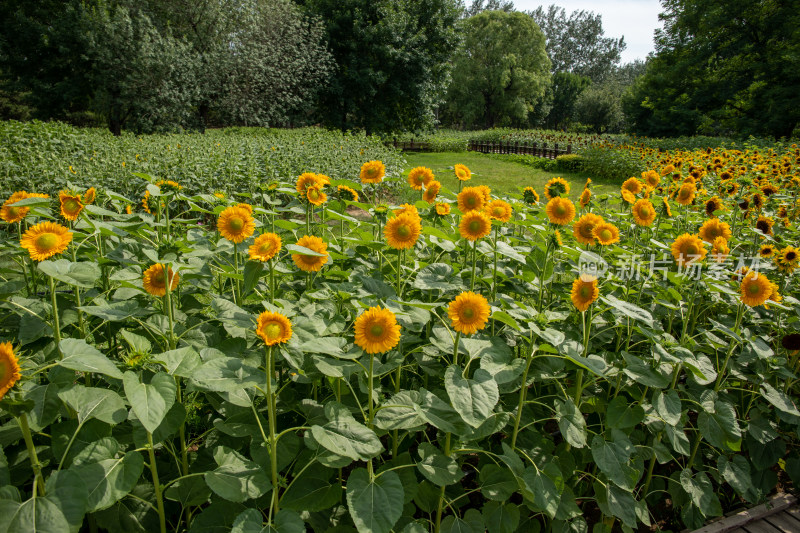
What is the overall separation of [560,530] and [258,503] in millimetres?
934

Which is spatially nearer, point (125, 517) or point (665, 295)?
point (125, 517)

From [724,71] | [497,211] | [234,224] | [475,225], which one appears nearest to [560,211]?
[497,211]

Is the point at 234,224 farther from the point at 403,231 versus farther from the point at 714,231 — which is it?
the point at 714,231

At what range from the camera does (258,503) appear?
1252 mm

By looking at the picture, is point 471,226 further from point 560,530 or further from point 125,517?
point 125,517

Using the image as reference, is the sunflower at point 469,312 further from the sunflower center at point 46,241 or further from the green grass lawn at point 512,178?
the green grass lawn at point 512,178

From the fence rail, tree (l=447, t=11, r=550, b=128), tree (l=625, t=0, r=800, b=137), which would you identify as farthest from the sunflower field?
tree (l=447, t=11, r=550, b=128)

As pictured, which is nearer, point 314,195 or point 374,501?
point 374,501

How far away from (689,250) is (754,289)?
0.24m

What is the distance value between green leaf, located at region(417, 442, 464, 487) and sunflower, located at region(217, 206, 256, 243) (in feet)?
2.67

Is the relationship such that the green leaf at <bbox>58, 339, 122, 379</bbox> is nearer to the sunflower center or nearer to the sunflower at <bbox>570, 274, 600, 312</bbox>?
the sunflower center

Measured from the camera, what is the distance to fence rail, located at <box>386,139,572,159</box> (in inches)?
639

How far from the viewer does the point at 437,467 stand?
1.27 m

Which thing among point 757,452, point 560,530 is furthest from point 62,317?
point 757,452
